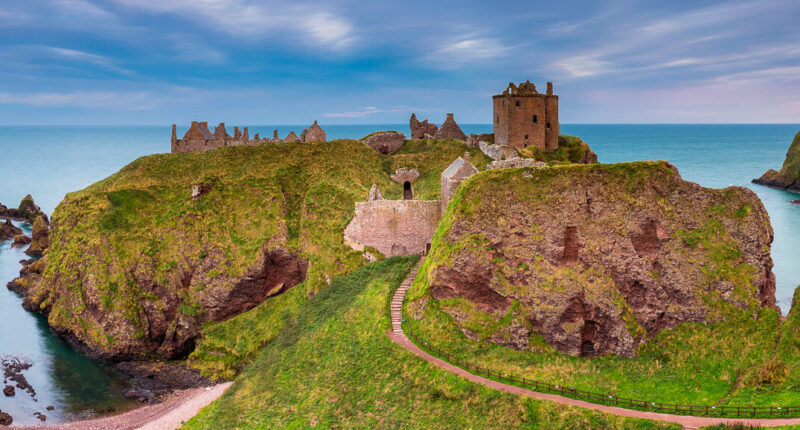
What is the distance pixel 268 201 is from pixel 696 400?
44.8m

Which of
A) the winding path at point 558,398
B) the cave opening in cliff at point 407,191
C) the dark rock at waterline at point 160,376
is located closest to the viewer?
the winding path at point 558,398

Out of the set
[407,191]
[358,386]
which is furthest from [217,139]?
[358,386]

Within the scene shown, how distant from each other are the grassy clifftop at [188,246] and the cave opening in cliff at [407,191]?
4.29ft

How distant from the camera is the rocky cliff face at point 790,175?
142 m

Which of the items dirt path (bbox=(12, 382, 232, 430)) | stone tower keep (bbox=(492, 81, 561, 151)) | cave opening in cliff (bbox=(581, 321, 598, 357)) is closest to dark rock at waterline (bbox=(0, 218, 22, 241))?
dirt path (bbox=(12, 382, 232, 430))

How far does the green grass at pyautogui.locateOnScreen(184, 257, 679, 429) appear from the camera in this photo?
32062 mm

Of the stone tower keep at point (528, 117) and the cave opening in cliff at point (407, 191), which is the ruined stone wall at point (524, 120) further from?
the cave opening in cliff at point (407, 191)

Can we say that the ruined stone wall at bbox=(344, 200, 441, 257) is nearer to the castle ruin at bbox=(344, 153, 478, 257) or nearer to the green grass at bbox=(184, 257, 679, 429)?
the castle ruin at bbox=(344, 153, 478, 257)

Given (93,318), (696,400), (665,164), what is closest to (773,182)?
(665,164)

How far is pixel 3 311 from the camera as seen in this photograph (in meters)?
69.6

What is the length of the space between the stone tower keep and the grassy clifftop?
4678 millimetres

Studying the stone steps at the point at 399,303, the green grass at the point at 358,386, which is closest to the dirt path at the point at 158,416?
the green grass at the point at 358,386

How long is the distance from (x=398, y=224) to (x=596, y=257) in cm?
1916

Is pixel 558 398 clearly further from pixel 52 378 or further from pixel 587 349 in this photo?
pixel 52 378
